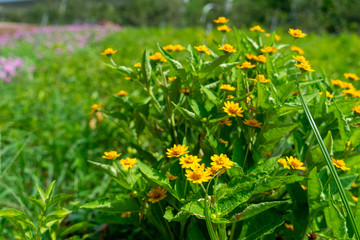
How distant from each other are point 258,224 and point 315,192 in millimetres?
187

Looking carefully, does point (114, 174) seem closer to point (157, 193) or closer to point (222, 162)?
point (157, 193)

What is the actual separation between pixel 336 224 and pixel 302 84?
42 cm

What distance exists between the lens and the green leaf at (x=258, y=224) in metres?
0.90

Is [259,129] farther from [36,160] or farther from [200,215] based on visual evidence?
[36,160]

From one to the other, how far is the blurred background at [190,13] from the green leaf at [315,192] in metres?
14.9

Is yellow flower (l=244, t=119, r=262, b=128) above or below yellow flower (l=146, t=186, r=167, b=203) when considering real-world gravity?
above

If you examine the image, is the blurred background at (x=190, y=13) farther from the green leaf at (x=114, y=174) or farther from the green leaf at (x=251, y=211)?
the green leaf at (x=251, y=211)

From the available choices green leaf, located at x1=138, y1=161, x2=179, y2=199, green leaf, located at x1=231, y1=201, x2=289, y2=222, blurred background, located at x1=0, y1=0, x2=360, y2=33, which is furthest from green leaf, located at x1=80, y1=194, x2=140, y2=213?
blurred background, located at x1=0, y1=0, x2=360, y2=33

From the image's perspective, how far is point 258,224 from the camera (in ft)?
3.06

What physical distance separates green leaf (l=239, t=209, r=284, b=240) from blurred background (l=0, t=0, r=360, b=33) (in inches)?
586

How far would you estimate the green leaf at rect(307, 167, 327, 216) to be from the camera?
2.92 ft

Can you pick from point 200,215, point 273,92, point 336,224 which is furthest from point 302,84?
point 200,215

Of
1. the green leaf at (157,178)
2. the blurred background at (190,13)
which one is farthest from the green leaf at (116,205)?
the blurred background at (190,13)

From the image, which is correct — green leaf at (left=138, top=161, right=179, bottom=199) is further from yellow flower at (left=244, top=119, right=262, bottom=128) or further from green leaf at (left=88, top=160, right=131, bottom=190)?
yellow flower at (left=244, top=119, right=262, bottom=128)
